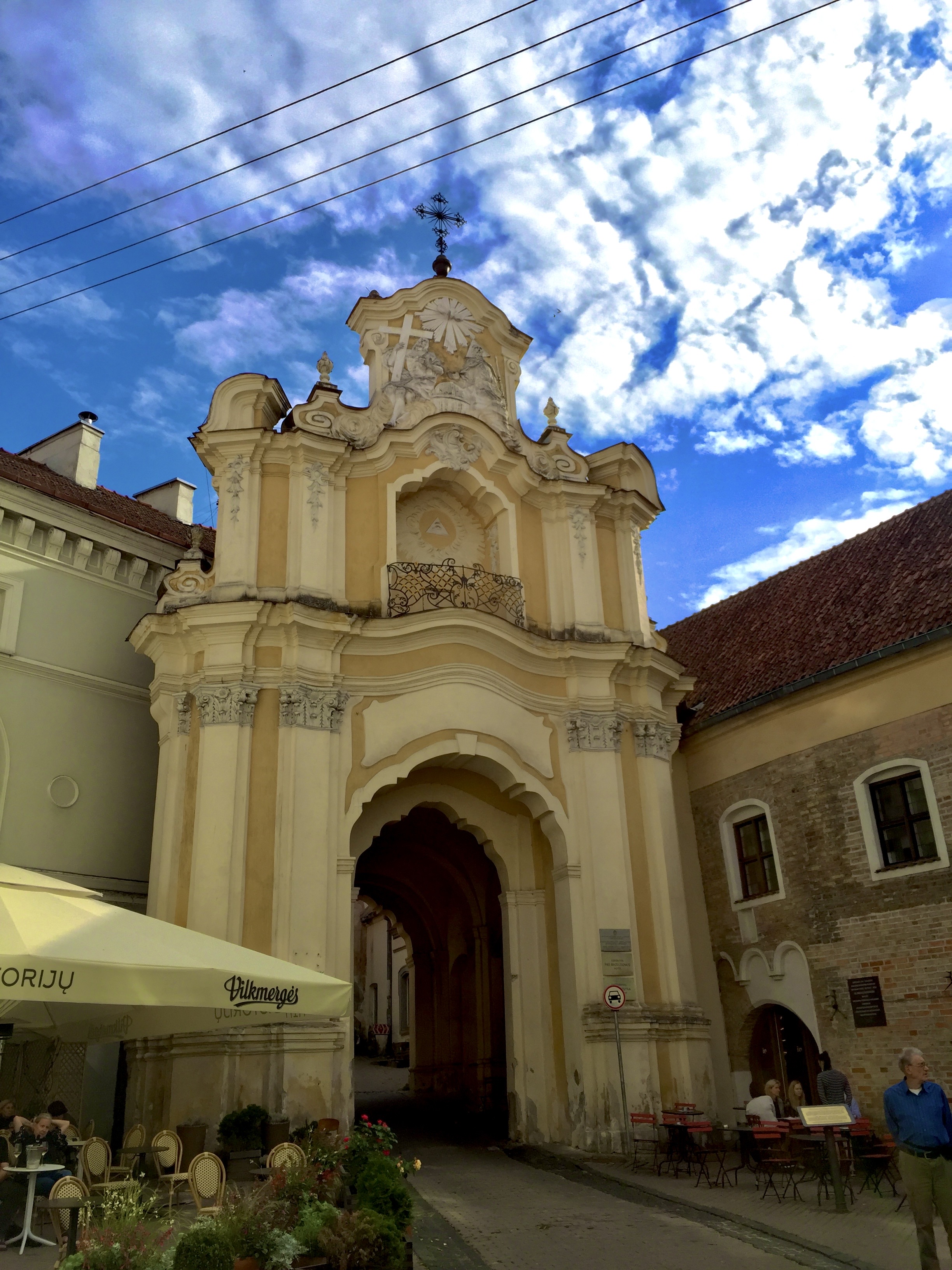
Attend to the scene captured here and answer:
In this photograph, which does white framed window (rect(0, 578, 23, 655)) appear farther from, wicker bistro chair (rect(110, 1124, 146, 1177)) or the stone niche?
wicker bistro chair (rect(110, 1124, 146, 1177))

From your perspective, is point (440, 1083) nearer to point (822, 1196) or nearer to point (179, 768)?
point (179, 768)

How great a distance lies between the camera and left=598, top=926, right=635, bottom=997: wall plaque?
1571cm

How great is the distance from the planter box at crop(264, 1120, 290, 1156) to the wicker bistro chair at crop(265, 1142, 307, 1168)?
10.6 feet

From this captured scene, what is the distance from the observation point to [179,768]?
50.7ft

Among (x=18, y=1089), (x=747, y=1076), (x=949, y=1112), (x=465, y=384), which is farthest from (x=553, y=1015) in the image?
(x=465, y=384)

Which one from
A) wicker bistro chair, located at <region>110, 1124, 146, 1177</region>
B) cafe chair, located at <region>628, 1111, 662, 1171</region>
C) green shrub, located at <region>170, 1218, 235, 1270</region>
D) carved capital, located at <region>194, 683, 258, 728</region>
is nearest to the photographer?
green shrub, located at <region>170, 1218, 235, 1270</region>

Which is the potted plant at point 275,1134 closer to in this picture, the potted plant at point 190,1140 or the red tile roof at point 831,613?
the potted plant at point 190,1140

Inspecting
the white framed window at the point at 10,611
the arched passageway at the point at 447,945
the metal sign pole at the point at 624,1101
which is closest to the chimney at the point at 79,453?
the white framed window at the point at 10,611

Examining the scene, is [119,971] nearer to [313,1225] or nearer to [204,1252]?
[204,1252]

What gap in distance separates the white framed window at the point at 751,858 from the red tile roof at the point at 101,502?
435 inches

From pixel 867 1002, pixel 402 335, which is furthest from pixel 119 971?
pixel 402 335

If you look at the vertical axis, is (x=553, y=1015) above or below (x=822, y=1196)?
above

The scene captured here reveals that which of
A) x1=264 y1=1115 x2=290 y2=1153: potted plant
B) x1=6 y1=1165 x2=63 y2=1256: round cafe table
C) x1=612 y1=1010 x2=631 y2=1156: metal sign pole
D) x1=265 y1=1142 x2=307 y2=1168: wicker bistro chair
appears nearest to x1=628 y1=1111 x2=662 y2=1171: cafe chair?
x1=612 y1=1010 x2=631 y2=1156: metal sign pole

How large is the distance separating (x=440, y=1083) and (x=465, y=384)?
598 inches
